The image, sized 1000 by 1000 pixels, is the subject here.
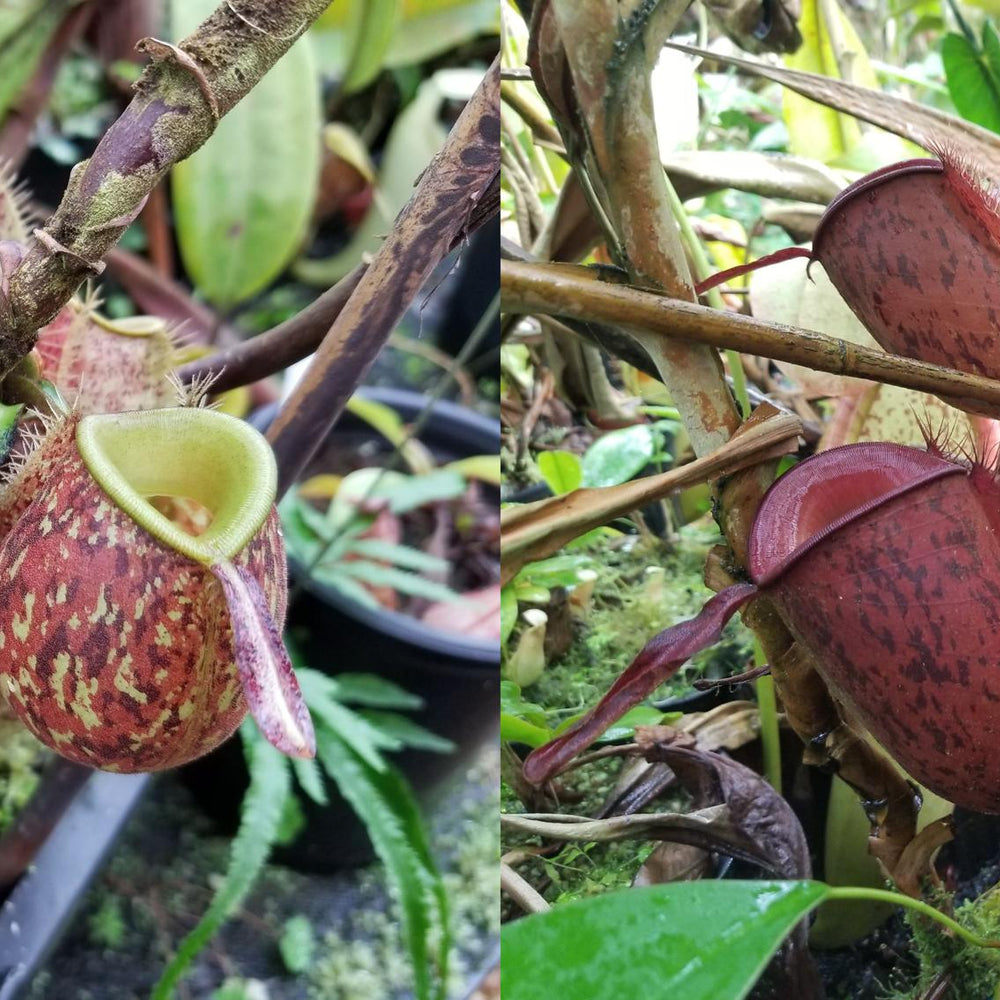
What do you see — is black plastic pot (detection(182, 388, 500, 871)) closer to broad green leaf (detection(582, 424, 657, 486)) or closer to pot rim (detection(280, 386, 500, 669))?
pot rim (detection(280, 386, 500, 669))

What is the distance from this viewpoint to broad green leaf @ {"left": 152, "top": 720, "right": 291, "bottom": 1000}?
0.68 m

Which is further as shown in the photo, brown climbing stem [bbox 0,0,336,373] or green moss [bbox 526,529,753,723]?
green moss [bbox 526,529,753,723]

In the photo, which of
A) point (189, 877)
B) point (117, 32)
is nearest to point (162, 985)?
point (189, 877)

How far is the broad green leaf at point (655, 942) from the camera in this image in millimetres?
307

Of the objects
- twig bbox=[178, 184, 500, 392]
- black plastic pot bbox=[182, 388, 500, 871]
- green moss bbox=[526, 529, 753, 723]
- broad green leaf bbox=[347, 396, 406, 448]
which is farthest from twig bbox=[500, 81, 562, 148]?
broad green leaf bbox=[347, 396, 406, 448]

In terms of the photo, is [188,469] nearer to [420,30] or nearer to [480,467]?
[480,467]

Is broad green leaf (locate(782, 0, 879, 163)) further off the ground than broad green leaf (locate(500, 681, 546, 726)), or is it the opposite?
broad green leaf (locate(782, 0, 879, 163))

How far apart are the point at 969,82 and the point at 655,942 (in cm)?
80

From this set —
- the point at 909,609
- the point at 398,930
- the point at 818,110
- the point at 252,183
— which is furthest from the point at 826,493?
the point at 252,183

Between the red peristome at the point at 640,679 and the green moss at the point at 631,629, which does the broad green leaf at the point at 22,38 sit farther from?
the red peristome at the point at 640,679

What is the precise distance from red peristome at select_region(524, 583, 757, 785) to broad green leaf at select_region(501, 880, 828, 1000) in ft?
0.17

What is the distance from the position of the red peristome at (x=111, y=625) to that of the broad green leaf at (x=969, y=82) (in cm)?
75

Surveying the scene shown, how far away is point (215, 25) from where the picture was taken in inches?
11.3

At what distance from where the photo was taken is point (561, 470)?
2.31 feet
